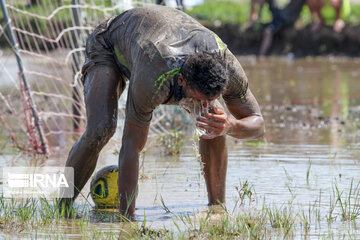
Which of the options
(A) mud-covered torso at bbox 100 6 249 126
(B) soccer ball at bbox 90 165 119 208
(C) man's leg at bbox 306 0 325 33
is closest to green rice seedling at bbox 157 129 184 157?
(B) soccer ball at bbox 90 165 119 208

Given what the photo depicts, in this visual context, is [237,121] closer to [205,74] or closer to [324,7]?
[205,74]

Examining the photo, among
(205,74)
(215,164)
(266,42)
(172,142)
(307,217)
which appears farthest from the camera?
(266,42)

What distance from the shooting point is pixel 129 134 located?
481cm

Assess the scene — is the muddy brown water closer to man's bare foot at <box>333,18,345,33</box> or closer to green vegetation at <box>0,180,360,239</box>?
green vegetation at <box>0,180,360,239</box>

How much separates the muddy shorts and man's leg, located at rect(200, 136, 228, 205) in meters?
0.79

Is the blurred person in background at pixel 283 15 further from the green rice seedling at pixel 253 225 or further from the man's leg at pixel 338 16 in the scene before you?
the green rice seedling at pixel 253 225

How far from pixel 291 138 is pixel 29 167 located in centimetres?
293

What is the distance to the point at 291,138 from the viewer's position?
805cm

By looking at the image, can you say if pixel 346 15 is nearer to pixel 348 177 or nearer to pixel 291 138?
pixel 291 138

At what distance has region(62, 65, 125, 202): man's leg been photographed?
5055mm

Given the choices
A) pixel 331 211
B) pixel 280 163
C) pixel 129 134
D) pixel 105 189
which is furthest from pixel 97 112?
pixel 280 163

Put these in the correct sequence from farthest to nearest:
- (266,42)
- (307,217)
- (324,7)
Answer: (266,42), (324,7), (307,217)

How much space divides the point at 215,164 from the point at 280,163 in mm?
1585

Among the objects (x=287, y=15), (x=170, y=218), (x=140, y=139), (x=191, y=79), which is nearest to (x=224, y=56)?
(x=191, y=79)
